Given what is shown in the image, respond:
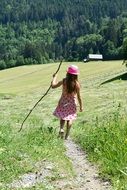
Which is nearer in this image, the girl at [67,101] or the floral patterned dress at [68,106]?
the girl at [67,101]

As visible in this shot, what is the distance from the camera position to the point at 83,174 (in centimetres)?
888

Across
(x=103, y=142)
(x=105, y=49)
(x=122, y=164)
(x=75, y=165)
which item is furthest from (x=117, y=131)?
(x=105, y=49)

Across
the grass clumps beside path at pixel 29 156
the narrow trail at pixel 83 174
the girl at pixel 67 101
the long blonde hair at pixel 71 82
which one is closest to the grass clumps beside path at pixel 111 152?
the narrow trail at pixel 83 174

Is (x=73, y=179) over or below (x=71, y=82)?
below

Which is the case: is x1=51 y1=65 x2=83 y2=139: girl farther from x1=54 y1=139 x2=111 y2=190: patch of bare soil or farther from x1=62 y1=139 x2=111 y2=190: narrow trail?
x1=54 y1=139 x2=111 y2=190: patch of bare soil

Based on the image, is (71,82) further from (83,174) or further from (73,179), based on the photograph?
(73,179)

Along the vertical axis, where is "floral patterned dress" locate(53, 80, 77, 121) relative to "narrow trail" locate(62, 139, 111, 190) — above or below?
above

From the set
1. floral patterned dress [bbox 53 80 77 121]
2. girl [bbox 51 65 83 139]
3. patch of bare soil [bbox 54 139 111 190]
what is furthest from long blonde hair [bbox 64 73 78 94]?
patch of bare soil [bbox 54 139 111 190]

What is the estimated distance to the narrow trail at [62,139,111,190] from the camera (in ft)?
26.2

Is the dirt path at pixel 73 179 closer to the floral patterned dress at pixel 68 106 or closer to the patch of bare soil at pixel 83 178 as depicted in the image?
the patch of bare soil at pixel 83 178

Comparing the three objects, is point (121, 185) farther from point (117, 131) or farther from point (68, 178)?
point (117, 131)

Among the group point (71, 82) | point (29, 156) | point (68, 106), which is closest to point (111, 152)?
point (29, 156)

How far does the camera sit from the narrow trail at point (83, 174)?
26.2 feet

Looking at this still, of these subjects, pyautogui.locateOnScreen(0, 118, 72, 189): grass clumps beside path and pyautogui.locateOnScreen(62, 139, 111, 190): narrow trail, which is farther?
pyautogui.locateOnScreen(0, 118, 72, 189): grass clumps beside path
